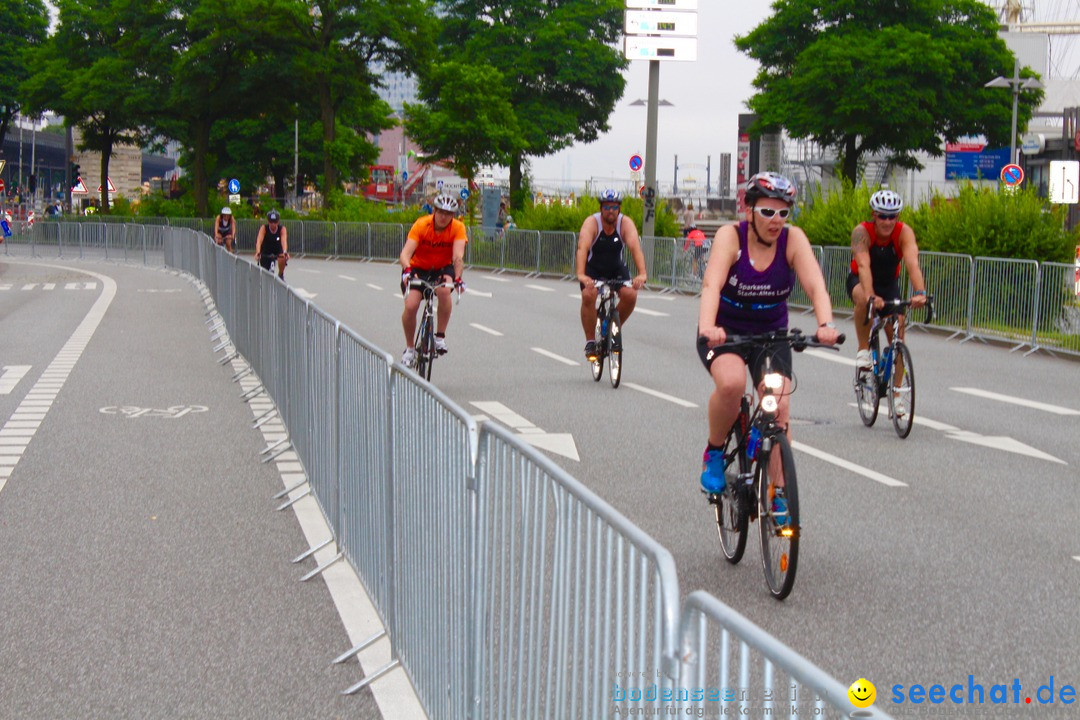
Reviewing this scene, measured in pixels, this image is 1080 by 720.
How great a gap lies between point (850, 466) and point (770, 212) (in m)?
3.33

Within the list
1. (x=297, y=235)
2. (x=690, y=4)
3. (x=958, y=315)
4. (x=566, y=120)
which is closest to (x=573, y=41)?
(x=566, y=120)

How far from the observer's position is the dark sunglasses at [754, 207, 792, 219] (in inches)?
262

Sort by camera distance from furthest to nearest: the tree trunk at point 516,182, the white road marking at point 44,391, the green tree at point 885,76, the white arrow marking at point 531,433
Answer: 1. the green tree at point 885,76
2. the tree trunk at point 516,182
3. the white arrow marking at point 531,433
4. the white road marking at point 44,391

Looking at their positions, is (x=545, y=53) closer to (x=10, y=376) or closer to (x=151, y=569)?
(x=10, y=376)

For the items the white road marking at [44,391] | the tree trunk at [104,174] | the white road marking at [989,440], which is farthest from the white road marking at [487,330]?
the tree trunk at [104,174]

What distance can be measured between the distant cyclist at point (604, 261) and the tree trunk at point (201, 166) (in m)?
58.2

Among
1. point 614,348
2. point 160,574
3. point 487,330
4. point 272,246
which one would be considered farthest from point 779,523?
point 272,246

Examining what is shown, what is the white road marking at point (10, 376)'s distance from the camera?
45.9 feet

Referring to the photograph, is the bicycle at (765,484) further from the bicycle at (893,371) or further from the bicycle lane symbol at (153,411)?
the bicycle lane symbol at (153,411)

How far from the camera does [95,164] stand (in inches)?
5891

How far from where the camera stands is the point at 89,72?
69625 millimetres

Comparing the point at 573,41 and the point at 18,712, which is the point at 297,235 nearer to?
the point at 573,41

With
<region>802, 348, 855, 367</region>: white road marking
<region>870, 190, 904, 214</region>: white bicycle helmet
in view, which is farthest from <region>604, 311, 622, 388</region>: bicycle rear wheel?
<region>802, 348, 855, 367</region>: white road marking

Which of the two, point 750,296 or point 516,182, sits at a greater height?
point 516,182
